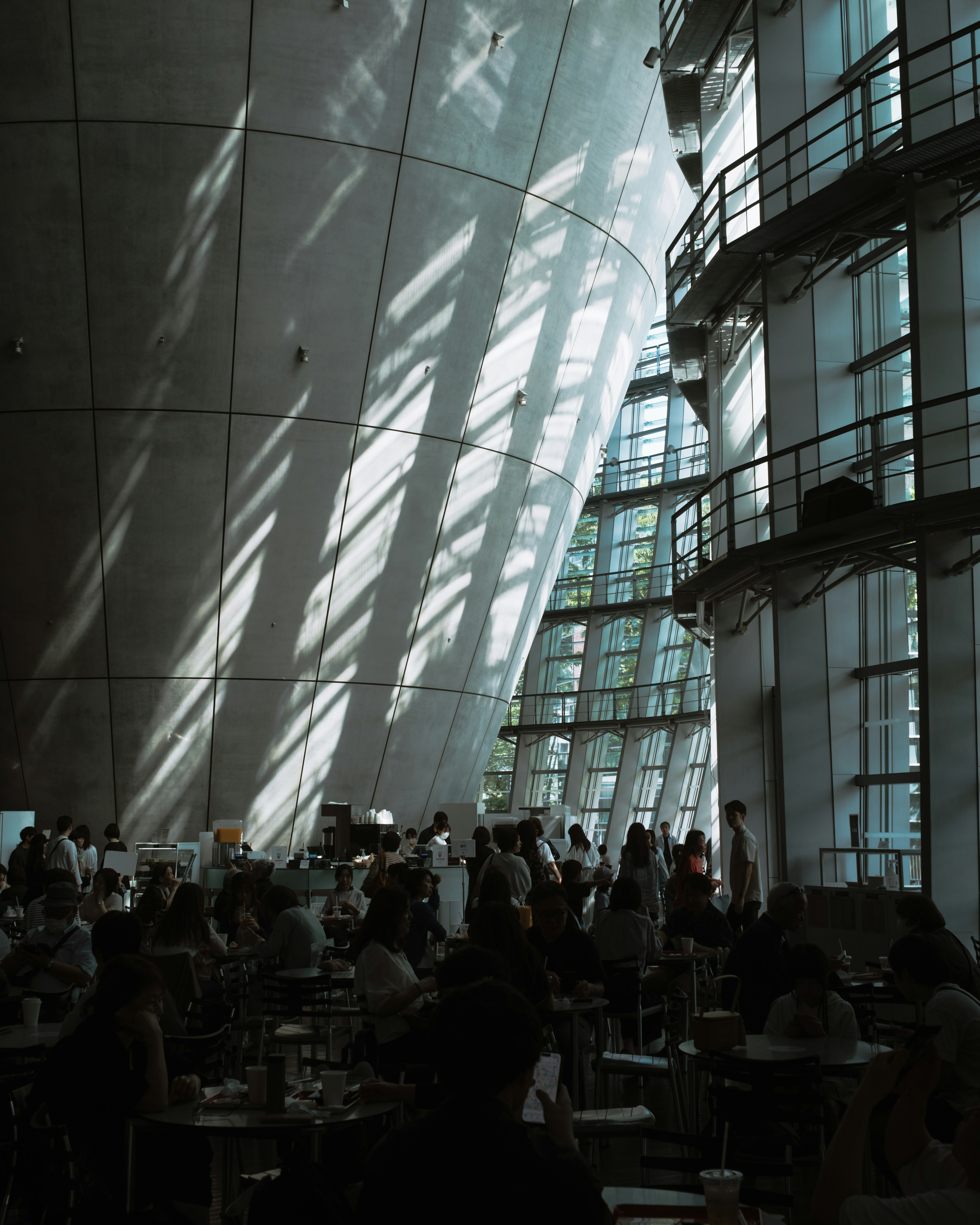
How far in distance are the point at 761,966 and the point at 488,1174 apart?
4.74 metres

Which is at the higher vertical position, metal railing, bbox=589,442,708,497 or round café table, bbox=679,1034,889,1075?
metal railing, bbox=589,442,708,497

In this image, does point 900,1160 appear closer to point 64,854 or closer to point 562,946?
point 562,946

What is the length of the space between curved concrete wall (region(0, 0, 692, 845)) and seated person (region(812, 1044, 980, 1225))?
1459 centimetres

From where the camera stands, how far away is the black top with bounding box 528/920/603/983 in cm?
698

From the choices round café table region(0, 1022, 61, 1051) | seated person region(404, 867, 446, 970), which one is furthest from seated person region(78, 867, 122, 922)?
round café table region(0, 1022, 61, 1051)

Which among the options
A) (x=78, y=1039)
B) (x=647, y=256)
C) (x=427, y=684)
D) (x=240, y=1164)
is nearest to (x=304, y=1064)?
(x=240, y=1164)

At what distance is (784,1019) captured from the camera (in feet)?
19.1

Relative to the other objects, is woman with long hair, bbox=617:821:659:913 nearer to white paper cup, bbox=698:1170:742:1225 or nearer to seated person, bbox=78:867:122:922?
seated person, bbox=78:867:122:922

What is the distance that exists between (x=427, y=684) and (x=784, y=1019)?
514 inches

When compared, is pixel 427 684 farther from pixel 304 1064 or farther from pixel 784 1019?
pixel 784 1019

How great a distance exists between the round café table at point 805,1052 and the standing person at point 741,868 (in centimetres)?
619

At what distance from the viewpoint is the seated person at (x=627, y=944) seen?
26.2 feet

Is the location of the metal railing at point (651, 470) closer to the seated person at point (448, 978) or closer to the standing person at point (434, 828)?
the standing person at point (434, 828)

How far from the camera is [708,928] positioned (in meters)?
9.35
